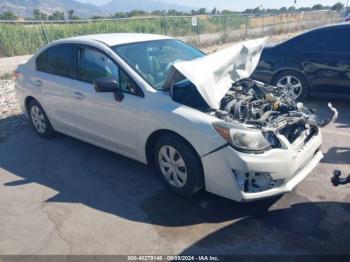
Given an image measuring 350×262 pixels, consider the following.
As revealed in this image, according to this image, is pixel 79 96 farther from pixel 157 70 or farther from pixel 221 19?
pixel 221 19

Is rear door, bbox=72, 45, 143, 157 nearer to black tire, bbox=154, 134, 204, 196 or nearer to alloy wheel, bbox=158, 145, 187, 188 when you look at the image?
alloy wheel, bbox=158, 145, 187, 188

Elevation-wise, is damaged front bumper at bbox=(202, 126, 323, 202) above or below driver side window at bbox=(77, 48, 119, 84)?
below

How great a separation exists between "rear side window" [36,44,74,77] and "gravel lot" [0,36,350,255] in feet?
4.49

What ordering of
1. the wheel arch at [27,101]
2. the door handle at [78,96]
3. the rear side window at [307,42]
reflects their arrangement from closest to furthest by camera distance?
1. the door handle at [78,96]
2. the wheel arch at [27,101]
3. the rear side window at [307,42]

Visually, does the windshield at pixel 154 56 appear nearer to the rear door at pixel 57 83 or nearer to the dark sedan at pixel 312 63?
the rear door at pixel 57 83

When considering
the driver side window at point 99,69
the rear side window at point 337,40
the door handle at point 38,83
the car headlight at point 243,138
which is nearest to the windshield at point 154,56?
the driver side window at point 99,69

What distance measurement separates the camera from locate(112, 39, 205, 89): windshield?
4082 millimetres

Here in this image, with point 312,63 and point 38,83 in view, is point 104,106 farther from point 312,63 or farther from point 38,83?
point 312,63

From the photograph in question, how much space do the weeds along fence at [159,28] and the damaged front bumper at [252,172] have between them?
13.5 m

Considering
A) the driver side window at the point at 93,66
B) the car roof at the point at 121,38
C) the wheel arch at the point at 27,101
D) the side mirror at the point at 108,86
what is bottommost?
the wheel arch at the point at 27,101

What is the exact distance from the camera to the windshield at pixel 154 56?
408 centimetres

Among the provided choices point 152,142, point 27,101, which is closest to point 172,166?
point 152,142

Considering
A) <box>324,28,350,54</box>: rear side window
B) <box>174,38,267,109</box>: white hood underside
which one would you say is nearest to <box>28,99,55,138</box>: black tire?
<box>174,38,267,109</box>: white hood underside

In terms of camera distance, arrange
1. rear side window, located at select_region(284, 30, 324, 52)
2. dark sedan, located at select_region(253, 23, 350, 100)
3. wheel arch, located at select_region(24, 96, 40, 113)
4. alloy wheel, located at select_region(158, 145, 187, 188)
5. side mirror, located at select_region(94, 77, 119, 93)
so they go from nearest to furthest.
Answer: alloy wheel, located at select_region(158, 145, 187, 188)
side mirror, located at select_region(94, 77, 119, 93)
wheel arch, located at select_region(24, 96, 40, 113)
dark sedan, located at select_region(253, 23, 350, 100)
rear side window, located at select_region(284, 30, 324, 52)
